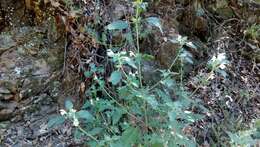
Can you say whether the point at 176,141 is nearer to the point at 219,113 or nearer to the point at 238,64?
the point at 219,113

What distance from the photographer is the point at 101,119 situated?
205cm

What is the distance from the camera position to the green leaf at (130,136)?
5.70ft

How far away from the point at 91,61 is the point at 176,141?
34.9 inches

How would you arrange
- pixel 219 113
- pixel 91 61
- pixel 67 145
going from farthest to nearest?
pixel 219 113 < pixel 91 61 < pixel 67 145

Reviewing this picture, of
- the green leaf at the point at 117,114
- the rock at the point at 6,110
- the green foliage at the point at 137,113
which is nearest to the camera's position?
the green foliage at the point at 137,113

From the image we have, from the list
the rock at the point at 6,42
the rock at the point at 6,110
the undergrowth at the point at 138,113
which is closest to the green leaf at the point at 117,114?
the undergrowth at the point at 138,113

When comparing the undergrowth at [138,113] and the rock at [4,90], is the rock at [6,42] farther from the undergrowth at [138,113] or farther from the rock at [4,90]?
the undergrowth at [138,113]

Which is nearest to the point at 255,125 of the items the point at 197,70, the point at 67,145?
the point at 197,70

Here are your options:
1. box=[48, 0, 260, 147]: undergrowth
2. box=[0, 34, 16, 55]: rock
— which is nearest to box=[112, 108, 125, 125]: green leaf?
box=[48, 0, 260, 147]: undergrowth

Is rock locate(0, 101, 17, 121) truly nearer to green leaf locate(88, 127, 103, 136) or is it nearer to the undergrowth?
the undergrowth

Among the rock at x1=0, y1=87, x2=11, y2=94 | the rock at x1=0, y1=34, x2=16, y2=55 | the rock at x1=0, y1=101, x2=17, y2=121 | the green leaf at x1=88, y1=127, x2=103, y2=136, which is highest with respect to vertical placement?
the rock at x1=0, y1=34, x2=16, y2=55

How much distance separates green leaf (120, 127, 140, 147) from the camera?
1737 mm

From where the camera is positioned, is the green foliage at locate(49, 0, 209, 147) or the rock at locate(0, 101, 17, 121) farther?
the rock at locate(0, 101, 17, 121)

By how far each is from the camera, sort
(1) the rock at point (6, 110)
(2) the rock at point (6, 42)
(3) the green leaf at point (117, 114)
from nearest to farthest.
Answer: (3) the green leaf at point (117, 114), (1) the rock at point (6, 110), (2) the rock at point (6, 42)
